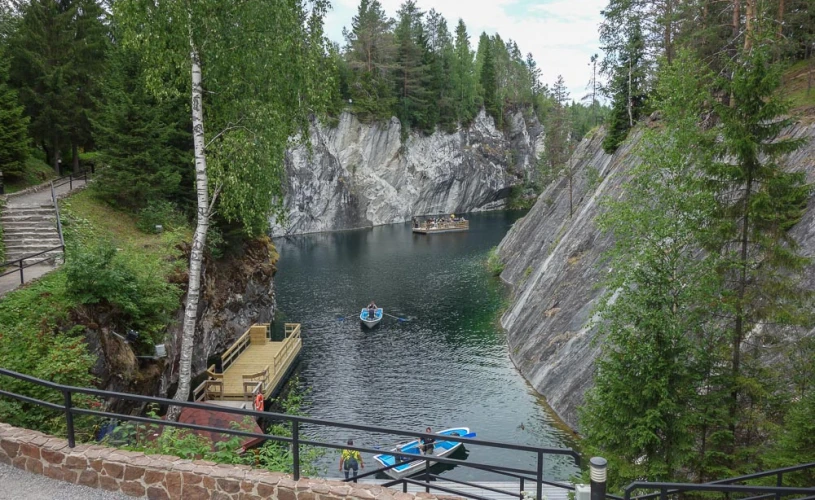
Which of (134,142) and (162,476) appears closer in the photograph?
(162,476)

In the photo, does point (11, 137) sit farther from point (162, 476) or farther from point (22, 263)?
point (162, 476)

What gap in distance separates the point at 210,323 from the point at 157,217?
5.37 metres

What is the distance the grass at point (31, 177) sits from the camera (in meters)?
26.6

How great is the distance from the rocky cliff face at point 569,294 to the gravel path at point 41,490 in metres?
12.9

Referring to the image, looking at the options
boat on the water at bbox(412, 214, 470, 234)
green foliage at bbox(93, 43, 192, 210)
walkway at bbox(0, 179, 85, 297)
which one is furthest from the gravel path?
boat on the water at bbox(412, 214, 470, 234)

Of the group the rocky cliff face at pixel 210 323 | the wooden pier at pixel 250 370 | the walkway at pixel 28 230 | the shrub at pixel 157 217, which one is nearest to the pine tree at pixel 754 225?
the rocky cliff face at pixel 210 323

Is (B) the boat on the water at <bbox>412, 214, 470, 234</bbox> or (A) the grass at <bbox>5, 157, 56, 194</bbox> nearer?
(A) the grass at <bbox>5, 157, 56, 194</bbox>

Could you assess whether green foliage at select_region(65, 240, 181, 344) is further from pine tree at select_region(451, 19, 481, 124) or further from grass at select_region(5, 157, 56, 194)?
pine tree at select_region(451, 19, 481, 124)

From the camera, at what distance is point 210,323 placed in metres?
25.2

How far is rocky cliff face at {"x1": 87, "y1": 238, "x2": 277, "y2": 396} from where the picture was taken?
591 inches

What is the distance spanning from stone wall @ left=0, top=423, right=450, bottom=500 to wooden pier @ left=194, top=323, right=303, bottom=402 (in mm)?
14356

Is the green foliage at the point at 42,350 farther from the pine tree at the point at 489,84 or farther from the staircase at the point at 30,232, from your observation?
the pine tree at the point at 489,84

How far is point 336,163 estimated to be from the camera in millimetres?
85375

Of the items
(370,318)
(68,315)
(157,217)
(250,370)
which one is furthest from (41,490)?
Answer: (370,318)
